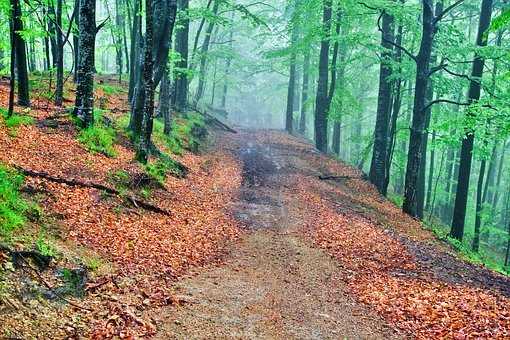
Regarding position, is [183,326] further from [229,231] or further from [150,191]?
[150,191]

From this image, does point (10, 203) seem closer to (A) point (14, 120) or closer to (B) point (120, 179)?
(B) point (120, 179)

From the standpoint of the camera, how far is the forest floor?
253 inches

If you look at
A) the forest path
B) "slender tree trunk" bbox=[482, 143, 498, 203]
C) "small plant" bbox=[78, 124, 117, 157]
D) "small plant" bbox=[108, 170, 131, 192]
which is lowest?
"slender tree trunk" bbox=[482, 143, 498, 203]

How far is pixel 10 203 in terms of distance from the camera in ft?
24.6

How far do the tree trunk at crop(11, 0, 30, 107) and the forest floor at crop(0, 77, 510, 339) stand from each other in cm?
59

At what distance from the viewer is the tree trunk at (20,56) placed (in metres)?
12.7

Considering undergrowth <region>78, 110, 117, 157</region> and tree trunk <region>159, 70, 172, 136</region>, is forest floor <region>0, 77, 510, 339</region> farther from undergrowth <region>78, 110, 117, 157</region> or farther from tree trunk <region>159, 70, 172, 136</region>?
tree trunk <region>159, 70, 172, 136</region>

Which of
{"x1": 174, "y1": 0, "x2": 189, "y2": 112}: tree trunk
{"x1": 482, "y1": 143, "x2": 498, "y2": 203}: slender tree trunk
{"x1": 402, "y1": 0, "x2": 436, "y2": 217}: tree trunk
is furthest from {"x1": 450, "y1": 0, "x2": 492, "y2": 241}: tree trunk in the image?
{"x1": 174, "y1": 0, "x2": 189, "y2": 112}: tree trunk

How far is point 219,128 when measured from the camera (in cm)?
3372

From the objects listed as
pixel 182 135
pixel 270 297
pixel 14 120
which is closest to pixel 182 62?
pixel 182 135

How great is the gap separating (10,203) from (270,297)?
201 inches

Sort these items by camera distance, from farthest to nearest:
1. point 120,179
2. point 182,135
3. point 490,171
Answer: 1. point 490,171
2. point 182,135
3. point 120,179

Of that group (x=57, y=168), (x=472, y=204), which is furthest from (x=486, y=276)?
(x=472, y=204)

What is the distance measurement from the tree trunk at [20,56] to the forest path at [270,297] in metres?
8.82
